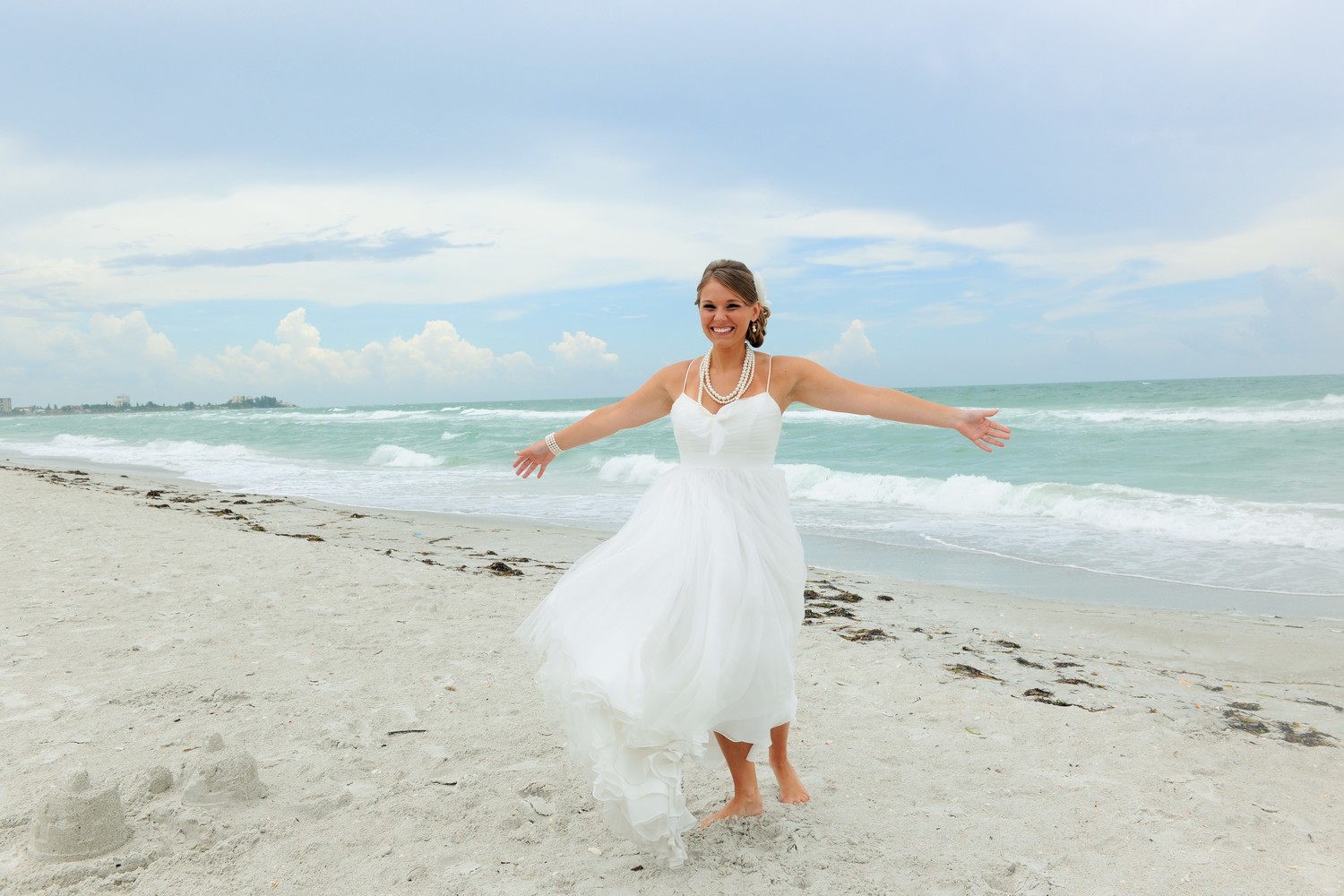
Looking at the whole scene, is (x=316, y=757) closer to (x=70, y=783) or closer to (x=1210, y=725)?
(x=70, y=783)

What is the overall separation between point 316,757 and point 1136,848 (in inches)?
129

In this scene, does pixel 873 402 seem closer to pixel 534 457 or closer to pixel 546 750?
pixel 534 457

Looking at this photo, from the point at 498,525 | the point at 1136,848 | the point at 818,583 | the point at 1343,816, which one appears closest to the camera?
the point at 1136,848

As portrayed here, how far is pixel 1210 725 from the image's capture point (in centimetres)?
454

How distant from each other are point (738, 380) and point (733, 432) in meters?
0.21

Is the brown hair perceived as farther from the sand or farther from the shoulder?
the sand

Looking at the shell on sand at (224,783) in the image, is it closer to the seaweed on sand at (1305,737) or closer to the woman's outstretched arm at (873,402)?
the woman's outstretched arm at (873,402)

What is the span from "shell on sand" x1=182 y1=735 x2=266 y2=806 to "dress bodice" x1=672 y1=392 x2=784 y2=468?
2110mm

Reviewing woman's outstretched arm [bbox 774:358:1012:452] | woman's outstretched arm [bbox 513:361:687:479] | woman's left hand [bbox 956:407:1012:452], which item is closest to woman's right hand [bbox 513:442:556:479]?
woman's outstretched arm [bbox 513:361:687:479]

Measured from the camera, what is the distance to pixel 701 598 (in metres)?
2.96

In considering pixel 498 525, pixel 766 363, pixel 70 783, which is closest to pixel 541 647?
pixel 766 363

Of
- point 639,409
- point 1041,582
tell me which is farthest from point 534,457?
point 1041,582

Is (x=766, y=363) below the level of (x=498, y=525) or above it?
above

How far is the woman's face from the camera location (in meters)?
3.26
